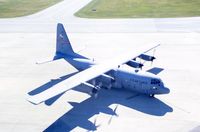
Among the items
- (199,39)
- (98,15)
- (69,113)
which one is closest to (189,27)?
(199,39)

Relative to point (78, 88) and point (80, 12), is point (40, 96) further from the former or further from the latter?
point (80, 12)

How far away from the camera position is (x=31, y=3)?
98.2 metres

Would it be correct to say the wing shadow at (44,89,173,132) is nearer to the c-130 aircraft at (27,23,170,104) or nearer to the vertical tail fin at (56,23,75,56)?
the c-130 aircraft at (27,23,170,104)

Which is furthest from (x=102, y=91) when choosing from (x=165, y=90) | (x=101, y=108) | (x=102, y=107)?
(x=165, y=90)

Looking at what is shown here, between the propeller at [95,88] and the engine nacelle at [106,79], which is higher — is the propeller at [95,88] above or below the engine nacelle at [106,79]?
below

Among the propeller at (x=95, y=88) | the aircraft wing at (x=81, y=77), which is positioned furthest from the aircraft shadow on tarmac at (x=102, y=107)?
the aircraft wing at (x=81, y=77)

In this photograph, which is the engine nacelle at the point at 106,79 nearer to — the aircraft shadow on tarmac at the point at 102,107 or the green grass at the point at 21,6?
the aircraft shadow on tarmac at the point at 102,107

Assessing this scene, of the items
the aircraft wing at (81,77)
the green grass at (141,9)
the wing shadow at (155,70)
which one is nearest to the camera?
the aircraft wing at (81,77)

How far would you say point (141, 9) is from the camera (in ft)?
275

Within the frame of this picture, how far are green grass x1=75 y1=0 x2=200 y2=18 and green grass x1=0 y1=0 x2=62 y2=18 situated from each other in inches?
518

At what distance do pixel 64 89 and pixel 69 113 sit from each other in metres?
3.07

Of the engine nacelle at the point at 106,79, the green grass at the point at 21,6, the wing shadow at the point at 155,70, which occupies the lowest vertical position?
the wing shadow at the point at 155,70

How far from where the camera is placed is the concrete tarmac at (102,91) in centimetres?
3156

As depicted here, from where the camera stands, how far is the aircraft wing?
29.9 metres
